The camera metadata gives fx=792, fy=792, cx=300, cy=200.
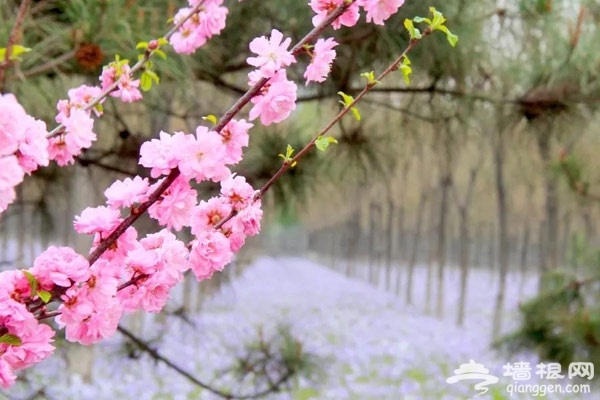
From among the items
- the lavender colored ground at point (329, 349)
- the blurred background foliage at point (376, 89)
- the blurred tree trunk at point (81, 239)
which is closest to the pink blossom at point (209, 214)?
the blurred background foliage at point (376, 89)

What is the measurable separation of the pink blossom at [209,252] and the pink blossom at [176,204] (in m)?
0.01

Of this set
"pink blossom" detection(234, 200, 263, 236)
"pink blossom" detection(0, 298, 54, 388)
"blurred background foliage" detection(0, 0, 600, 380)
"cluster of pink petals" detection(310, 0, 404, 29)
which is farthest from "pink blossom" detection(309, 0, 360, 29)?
"blurred background foliage" detection(0, 0, 600, 380)

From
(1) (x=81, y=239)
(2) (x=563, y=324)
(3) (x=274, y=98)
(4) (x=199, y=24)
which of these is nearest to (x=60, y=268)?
(3) (x=274, y=98)

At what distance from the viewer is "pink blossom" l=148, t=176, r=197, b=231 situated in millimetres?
382

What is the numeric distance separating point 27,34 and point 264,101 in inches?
24.6

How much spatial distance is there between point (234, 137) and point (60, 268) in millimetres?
104

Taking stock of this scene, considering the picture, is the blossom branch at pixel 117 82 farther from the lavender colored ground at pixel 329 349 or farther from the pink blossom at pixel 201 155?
the lavender colored ground at pixel 329 349

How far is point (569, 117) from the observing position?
53.2 inches

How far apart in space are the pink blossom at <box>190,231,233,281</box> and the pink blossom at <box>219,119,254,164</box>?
0.04 meters

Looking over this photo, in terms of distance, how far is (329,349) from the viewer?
13.0 feet

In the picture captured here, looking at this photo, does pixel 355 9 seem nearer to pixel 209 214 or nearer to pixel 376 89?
pixel 209 214

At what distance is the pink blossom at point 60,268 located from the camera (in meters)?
0.35

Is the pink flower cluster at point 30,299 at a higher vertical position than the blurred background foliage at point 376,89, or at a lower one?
lower

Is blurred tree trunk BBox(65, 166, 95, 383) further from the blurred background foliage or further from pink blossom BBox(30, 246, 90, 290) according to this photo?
pink blossom BBox(30, 246, 90, 290)
